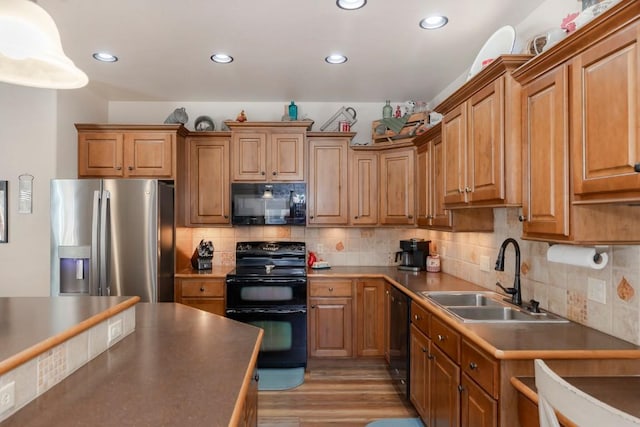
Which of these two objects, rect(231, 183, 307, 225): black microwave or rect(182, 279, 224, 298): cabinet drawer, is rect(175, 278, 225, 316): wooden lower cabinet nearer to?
rect(182, 279, 224, 298): cabinet drawer

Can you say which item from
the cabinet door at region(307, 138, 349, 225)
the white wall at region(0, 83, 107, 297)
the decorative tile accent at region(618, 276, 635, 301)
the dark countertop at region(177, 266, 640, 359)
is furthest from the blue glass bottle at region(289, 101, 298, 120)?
the decorative tile accent at region(618, 276, 635, 301)

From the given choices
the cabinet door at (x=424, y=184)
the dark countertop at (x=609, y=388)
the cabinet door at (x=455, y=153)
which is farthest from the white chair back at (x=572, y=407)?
the cabinet door at (x=424, y=184)

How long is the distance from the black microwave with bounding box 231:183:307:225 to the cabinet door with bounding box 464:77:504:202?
1895mm

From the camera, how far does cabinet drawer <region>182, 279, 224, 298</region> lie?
3576 millimetres

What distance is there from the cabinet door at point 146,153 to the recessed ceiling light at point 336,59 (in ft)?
5.45

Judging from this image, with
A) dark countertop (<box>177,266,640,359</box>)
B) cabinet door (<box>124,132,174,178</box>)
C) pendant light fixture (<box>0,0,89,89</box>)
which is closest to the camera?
pendant light fixture (<box>0,0,89,89</box>)

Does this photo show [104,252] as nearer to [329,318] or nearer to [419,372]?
[329,318]

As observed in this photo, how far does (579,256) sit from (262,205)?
274 centimetres

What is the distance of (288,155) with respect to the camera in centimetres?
384

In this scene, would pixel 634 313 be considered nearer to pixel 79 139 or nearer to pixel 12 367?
pixel 12 367

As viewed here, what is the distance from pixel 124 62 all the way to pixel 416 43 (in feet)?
7.60

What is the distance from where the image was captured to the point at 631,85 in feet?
4.00

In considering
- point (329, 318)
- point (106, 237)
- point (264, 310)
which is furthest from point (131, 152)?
point (329, 318)

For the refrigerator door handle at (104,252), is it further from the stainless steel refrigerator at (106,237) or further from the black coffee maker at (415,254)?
the black coffee maker at (415,254)
